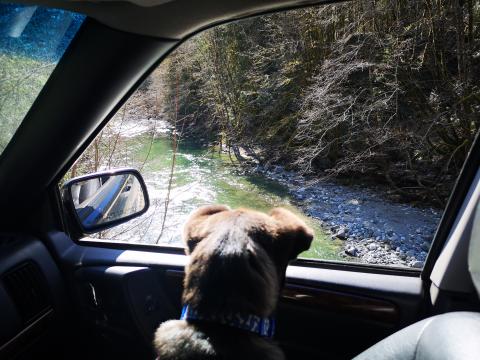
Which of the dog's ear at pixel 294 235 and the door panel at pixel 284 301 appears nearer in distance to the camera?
the dog's ear at pixel 294 235

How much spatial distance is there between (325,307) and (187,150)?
373cm

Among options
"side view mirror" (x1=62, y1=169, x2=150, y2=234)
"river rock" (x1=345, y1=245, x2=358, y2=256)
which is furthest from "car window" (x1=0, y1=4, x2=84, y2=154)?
"river rock" (x1=345, y1=245, x2=358, y2=256)

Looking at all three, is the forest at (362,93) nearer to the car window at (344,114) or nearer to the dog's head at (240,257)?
the car window at (344,114)

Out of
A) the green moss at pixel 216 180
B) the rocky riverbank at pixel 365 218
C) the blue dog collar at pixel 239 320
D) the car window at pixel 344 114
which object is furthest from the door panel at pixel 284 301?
the car window at pixel 344 114

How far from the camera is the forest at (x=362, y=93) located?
4191mm

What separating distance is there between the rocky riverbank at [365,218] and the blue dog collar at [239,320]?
179 centimetres

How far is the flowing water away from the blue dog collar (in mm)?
1887

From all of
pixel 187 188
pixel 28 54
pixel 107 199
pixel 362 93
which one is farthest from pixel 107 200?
pixel 362 93

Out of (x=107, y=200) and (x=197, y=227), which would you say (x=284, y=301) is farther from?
(x=107, y=200)

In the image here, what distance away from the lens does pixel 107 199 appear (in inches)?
107

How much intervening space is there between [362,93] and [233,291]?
3513 millimetres

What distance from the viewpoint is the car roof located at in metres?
1.74

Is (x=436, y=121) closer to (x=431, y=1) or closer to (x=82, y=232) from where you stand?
(x=431, y=1)

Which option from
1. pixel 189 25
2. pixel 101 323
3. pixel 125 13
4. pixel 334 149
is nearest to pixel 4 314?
pixel 101 323
